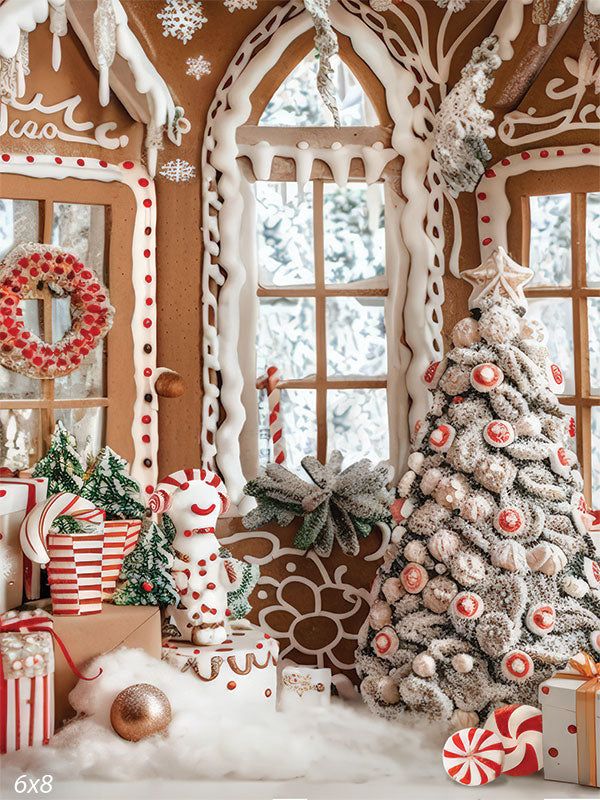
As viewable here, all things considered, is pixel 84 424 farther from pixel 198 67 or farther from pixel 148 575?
pixel 198 67

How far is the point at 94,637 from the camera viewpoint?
309 cm

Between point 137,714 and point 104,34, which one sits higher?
point 104,34

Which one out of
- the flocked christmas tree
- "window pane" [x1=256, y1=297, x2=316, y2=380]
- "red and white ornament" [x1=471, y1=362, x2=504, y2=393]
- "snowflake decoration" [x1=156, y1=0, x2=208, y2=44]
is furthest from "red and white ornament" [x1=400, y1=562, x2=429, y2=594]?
"snowflake decoration" [x1=156, y1=0, x2=208, y2=44]

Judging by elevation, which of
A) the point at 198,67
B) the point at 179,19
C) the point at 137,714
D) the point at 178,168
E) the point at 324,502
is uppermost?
the point at 179,19

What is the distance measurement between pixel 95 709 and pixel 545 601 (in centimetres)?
146

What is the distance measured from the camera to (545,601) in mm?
3189

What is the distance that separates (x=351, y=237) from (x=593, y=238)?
0.99 meters

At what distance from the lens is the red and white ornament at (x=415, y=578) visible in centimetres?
332

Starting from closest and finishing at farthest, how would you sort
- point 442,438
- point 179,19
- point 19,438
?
point 442,438 < point 19,438 < point 179,19

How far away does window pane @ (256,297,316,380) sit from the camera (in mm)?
4145

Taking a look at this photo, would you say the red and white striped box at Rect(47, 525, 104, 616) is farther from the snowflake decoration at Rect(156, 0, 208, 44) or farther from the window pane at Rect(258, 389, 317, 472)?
the snowflake decoration at Rect(156, 0, 208, 44)

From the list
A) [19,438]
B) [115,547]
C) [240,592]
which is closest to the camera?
[115,547]

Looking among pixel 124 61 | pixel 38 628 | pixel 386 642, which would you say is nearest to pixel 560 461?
pixel 386 642

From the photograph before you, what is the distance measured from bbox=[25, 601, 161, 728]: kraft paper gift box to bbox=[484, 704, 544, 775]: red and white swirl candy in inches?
43.5
